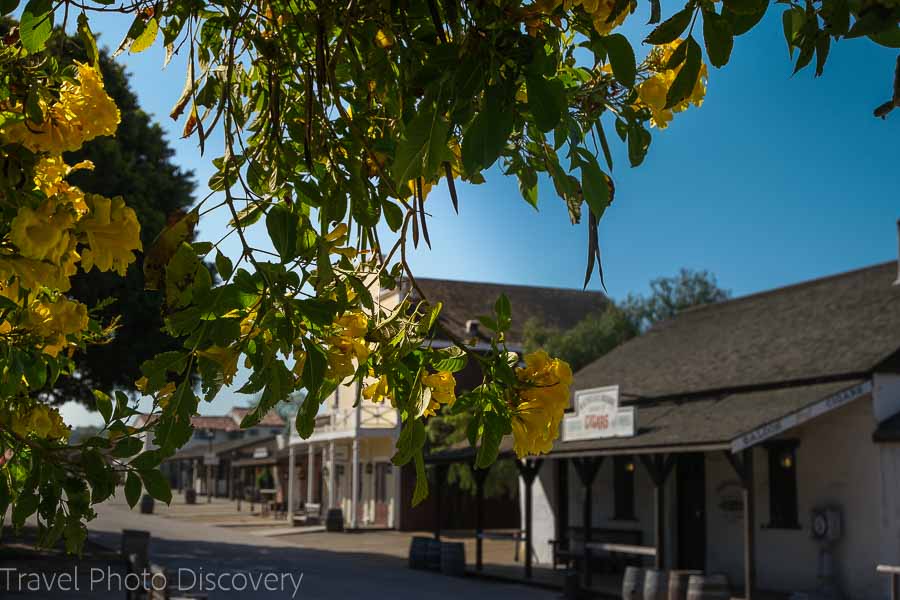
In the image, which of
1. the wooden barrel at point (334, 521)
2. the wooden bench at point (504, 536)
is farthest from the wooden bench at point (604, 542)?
the wooden barrel at point (334, 521)

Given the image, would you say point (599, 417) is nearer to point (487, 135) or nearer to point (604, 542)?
point (604, 542)

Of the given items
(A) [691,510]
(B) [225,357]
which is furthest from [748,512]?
(B) [225,357]

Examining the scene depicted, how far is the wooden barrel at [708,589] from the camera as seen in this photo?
43.4ft

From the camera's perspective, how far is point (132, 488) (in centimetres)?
203

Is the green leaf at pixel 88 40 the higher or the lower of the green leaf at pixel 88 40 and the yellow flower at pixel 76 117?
the higher

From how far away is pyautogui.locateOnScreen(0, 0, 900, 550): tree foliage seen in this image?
1563mm

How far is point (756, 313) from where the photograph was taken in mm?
22375

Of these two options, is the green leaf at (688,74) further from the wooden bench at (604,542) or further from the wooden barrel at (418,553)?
the wooden barrel at (418,553)

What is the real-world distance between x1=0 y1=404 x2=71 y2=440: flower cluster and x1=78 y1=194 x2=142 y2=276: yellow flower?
102cm

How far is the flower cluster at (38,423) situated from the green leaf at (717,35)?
1.85 m

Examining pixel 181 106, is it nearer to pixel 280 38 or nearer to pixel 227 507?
pixel 280 38

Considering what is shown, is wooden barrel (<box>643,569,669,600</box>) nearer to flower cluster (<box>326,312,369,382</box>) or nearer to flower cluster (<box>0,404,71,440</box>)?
flower cluster (<box>0,404,71,440</box>)

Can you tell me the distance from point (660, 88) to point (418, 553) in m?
19.9

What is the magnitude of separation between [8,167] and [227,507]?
53152 millimetres
